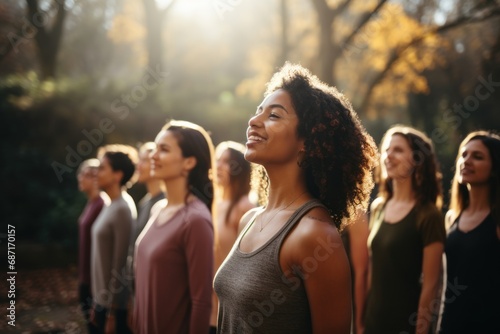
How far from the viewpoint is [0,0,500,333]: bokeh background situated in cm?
1099

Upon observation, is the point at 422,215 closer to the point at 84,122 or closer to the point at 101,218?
the point at 101,218

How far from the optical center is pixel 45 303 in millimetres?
8805

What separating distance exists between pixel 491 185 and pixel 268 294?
2.60m

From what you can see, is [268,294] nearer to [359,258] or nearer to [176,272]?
[176,272]

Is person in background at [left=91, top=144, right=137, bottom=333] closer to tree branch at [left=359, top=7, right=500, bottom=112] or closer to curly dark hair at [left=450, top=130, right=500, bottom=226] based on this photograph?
curly dark hair at [left=450, top=130, right=500, bottom=226]

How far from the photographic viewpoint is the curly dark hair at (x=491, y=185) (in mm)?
3607

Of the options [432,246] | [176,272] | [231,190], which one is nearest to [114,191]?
[231,190]

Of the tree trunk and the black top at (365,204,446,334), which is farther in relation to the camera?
the tree trunk

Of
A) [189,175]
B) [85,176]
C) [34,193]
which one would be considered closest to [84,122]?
[34,193]

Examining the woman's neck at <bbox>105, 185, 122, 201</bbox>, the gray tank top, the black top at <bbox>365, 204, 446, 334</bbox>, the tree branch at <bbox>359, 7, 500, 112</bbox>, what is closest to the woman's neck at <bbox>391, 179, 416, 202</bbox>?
the black top at <bbox>365, 204, 446, 334</bbox>

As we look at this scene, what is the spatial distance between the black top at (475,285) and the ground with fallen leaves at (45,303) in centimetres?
563

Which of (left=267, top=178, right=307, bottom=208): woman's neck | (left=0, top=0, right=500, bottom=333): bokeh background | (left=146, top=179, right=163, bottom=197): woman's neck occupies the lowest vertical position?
(left=267, top=178, right=307, bottom=208): woman's neck

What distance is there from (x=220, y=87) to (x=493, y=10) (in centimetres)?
1031

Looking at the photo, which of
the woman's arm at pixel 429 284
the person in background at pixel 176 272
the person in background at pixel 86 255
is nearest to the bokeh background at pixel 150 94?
the person in background at pixel 86 255
